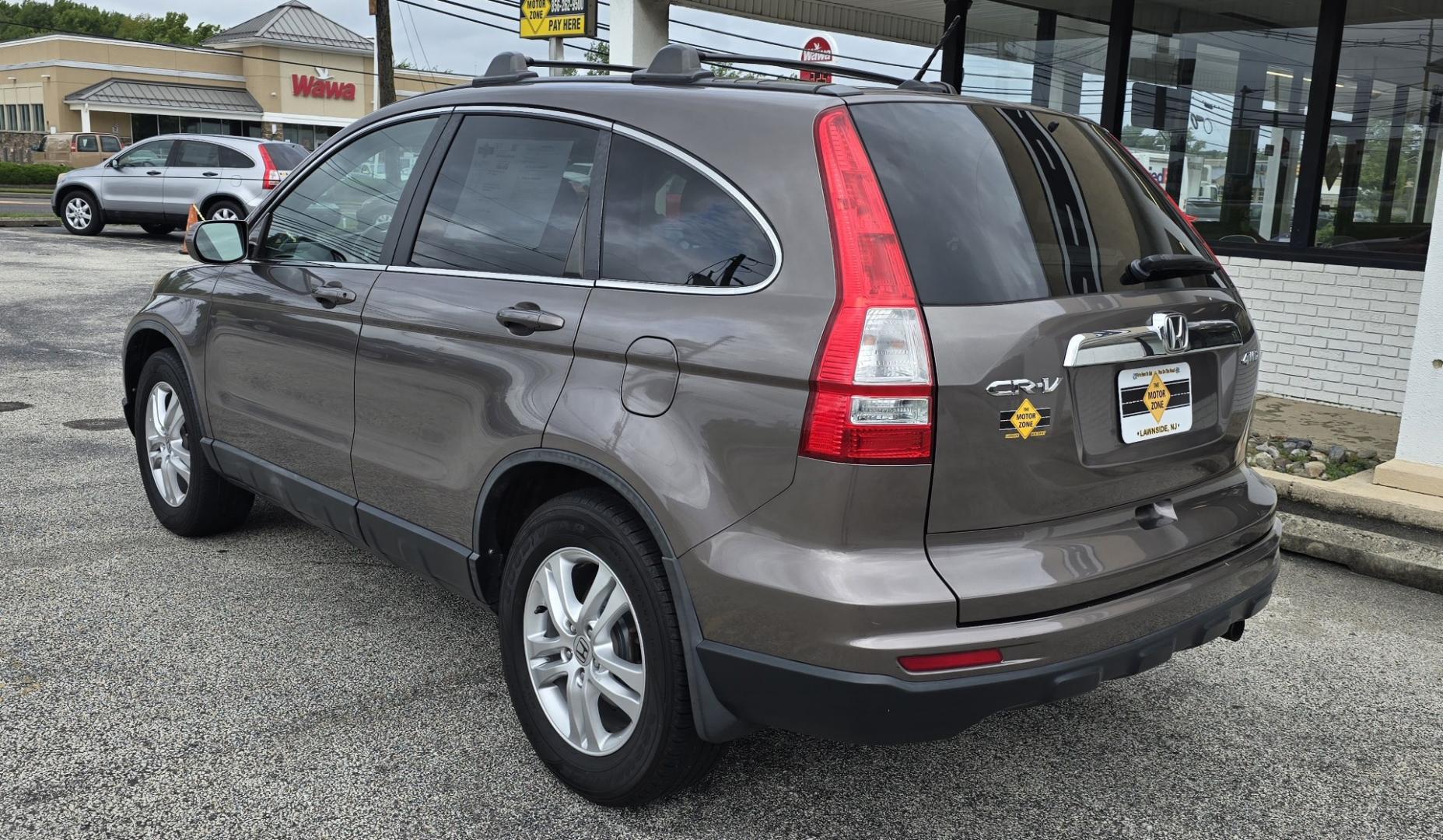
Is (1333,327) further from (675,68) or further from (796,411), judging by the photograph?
(796,411)

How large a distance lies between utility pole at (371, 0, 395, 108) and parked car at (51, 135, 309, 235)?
189 inches

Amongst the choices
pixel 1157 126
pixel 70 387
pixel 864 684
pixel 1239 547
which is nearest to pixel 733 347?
pixel 864 684

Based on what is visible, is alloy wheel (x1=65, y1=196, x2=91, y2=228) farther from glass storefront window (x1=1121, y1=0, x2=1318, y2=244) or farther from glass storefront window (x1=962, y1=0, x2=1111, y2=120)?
glass storefront window (x1=1121, y1=0, x2=1318, y2=244)

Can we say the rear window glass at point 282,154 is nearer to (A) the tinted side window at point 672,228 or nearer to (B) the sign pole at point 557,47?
(B) the sign pole at point 557,47

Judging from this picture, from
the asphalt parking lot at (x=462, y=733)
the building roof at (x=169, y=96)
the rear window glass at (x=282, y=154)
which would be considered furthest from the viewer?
the building roof at (x=169, y=96)

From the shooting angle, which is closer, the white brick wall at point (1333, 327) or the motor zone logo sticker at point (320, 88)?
the white brick wall at point (1333, 327)

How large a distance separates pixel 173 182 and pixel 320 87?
3922 centimetres

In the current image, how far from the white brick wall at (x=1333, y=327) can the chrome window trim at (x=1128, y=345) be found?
19.2ft

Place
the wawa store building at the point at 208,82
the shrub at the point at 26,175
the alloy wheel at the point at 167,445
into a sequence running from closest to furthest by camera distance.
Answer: the alloy wheel at the point at 167,445
the shrub at the point at 26,175
the wawa store building at the point at 208,82

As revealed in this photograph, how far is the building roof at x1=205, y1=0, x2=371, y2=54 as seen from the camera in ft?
182

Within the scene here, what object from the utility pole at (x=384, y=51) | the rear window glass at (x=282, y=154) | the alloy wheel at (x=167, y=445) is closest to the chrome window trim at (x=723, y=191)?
the alloy wheel at (x=167, y=445)

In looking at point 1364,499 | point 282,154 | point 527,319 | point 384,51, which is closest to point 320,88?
point 384,51

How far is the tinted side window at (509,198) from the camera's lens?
320cm

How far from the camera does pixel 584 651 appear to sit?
9.87 ft
